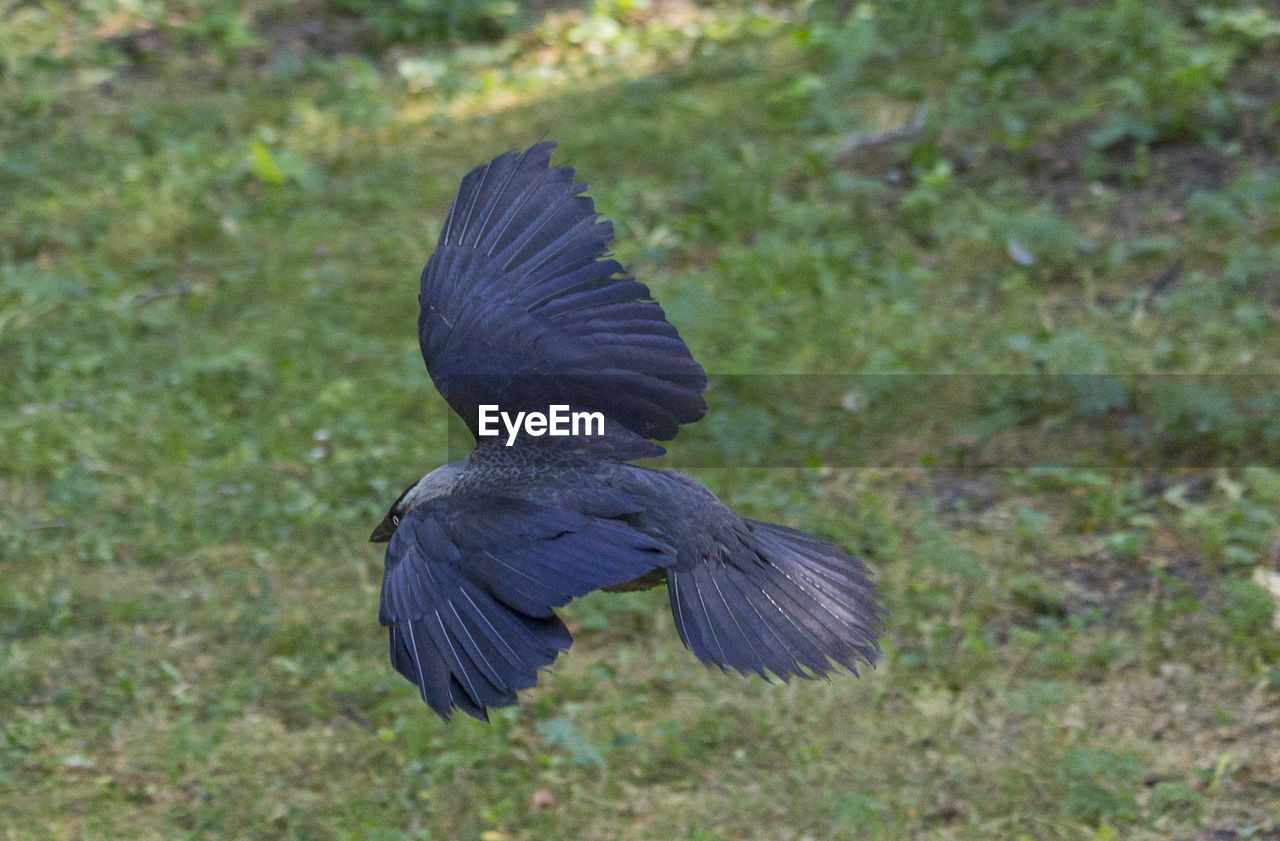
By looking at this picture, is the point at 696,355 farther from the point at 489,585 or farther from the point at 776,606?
the point at 489,585

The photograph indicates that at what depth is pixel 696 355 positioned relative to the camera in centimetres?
576

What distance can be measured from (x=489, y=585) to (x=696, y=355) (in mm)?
2867

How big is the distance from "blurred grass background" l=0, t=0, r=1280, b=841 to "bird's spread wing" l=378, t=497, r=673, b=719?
1.11 metres

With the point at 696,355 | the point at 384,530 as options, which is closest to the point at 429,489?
the point at 384,530

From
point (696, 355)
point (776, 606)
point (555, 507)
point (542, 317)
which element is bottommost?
point (696, 355)

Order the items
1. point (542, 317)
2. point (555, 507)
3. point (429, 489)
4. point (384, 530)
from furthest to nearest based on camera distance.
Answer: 1. point (384, 530)
2. point (542, 317)
3. point (429, 489)
4. point (555, 507)

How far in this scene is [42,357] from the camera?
6094 mm

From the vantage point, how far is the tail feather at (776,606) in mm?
3174

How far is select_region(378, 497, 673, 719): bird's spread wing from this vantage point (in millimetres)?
2861

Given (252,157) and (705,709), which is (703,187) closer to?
(252,157)

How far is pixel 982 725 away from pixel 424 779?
63.1 inches

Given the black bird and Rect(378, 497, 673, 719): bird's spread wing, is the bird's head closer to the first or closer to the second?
the black bird

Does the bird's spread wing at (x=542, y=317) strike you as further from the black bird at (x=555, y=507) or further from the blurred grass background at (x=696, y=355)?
the blurred grass background at (x=696, y=355)

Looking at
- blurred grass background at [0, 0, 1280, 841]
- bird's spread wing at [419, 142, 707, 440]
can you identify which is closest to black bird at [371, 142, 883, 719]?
bird's spread wing at [419, 142, 707, 440]
